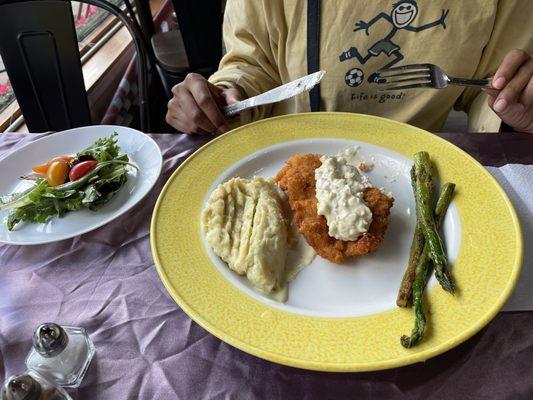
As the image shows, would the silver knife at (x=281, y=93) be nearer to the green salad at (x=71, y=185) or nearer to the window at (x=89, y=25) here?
Answer: the green salad at (x=71, y=185)

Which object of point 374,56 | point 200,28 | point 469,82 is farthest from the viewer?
point 200,28

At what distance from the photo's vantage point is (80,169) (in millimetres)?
1453

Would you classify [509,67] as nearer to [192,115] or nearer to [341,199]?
[341,199]

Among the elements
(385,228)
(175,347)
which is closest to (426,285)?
(385,228)

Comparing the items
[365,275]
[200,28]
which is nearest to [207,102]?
[365,275]

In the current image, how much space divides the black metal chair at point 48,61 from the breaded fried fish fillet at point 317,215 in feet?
4.00

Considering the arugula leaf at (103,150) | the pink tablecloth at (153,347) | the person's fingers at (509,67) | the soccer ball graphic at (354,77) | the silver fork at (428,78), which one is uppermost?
the person's fingers at (509,67)

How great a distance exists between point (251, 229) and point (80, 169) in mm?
698

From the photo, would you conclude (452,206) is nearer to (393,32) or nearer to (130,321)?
(393,32)

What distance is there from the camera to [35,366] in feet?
3.15

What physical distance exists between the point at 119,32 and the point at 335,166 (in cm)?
389

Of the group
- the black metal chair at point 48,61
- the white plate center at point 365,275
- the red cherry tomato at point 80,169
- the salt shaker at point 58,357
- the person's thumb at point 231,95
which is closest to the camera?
the salt shaker at point 58,357

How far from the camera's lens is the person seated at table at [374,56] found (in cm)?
158

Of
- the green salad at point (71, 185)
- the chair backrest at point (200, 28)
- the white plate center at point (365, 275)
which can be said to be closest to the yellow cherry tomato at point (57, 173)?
the green salad at point (71, 185)
